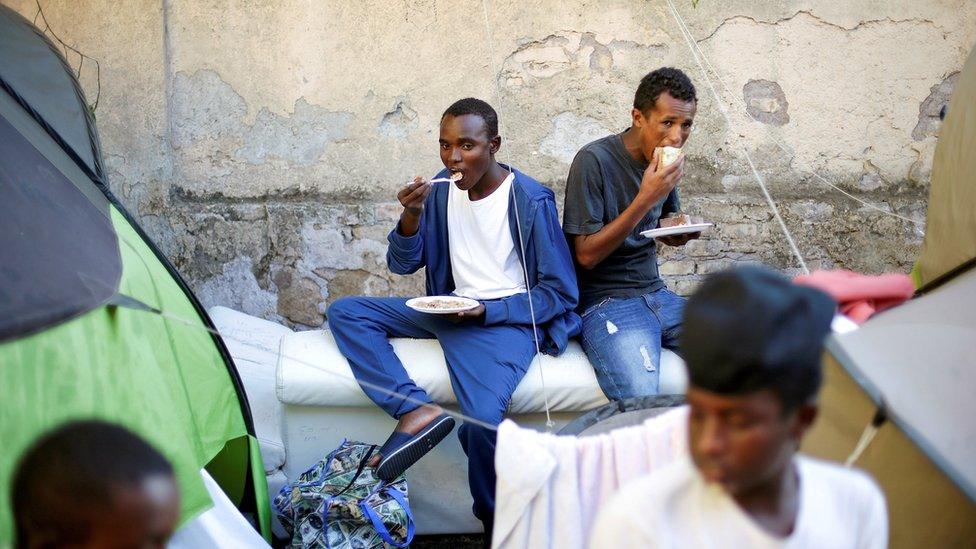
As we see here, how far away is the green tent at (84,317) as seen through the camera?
2.10m

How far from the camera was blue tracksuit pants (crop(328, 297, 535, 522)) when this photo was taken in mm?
2891

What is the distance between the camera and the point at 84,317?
2.24m

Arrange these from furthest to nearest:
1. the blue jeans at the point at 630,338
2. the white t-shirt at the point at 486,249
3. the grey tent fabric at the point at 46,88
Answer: the white t-shirt at the point at 486,249
the blue jeans at the point at 630,338
the grey tent fabric at the point at 46,88

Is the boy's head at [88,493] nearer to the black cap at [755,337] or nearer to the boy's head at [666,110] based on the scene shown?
the black cap at [755,337]

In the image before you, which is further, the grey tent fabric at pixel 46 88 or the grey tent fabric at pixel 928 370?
the grey tent fabric at pixel 46 88

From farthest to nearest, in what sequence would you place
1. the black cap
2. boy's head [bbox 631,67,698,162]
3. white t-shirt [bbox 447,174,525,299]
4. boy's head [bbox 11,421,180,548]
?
white t-shirt [bbox 447,174,525,299], boy's head [bbox 631,67,698,162], boy's head [bbox 11,421,180,548], the black cap

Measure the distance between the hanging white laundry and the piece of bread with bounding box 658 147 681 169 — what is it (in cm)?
137

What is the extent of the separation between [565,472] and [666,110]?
1735 mm

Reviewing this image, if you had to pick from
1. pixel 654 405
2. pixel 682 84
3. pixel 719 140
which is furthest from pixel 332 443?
pixel 719 140

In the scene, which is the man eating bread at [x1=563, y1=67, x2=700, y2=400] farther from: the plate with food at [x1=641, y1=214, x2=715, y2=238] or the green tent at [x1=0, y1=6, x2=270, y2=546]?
the green tent at [x1=0, y1=6, x2=270, y2=546]

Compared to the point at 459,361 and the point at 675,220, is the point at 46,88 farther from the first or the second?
the point at 675,220

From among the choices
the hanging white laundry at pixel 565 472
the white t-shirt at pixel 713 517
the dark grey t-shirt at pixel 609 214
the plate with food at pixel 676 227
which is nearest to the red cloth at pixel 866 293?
the hanging white laundry at pixel 565 472

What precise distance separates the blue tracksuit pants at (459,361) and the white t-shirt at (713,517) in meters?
1.68

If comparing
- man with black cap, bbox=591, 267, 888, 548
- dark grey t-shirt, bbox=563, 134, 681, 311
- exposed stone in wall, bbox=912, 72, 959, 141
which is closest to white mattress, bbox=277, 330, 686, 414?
dark grey t-shirt, bbox=563, 134, 681, 311
